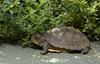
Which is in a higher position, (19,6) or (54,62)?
(19,6)

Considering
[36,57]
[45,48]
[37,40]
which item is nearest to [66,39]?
[45,48]

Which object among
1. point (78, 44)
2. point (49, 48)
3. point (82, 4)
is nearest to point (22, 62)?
point (49, 48)

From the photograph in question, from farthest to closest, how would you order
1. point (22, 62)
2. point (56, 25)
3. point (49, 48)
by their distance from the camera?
point (56, 25)
point (49, 48)
point (22, 62)

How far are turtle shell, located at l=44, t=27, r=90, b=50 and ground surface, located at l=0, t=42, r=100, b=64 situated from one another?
0.20 m

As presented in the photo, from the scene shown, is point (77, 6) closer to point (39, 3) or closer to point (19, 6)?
point (39, 3)

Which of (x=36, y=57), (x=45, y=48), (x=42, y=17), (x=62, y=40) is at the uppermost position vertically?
(x=42, y=17)

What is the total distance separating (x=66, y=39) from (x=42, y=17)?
0.70 meters

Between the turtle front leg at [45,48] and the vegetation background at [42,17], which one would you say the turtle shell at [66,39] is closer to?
the turtle front leg at [45,48]

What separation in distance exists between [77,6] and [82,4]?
12cm

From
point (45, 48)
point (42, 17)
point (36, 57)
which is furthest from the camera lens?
point (42, 17)

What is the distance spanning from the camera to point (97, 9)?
19.2ft

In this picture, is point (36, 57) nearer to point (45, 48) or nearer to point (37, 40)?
point (45, 48)

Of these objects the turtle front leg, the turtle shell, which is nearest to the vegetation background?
the turtle shell

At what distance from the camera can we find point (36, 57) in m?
4.67
